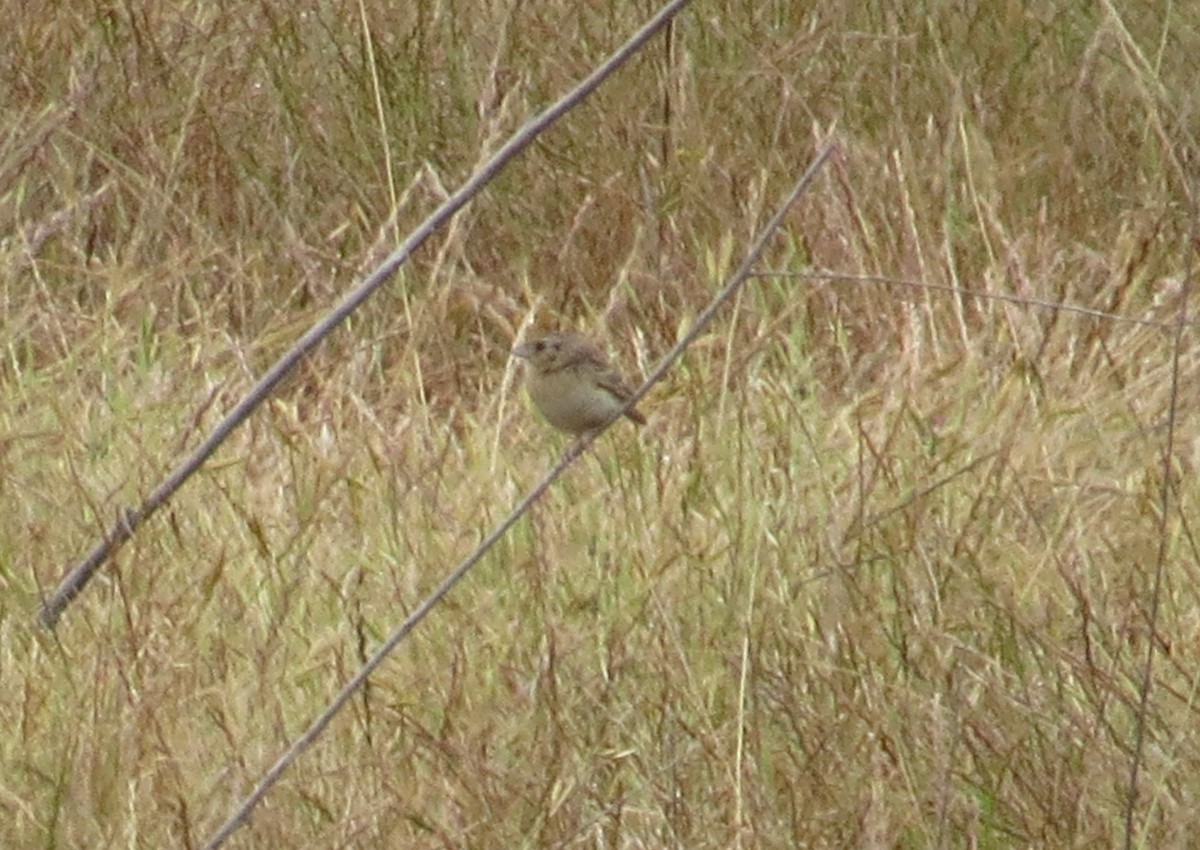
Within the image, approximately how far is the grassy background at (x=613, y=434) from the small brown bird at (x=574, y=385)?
74 millimetres

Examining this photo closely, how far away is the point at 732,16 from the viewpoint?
6.20 meters

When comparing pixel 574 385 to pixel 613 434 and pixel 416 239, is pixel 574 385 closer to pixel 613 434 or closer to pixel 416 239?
pixel 613 434

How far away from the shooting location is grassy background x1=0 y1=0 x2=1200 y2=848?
315 centimetres

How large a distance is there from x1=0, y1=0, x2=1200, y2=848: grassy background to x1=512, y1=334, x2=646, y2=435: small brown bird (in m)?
0.07

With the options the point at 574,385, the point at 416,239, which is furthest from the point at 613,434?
the point at 416,239

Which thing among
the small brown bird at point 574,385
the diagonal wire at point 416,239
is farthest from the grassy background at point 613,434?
the diagonal wire at point 416,239

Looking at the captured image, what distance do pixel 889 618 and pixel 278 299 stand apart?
87.6 inches

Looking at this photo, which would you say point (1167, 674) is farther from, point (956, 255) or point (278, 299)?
point (278, 299)

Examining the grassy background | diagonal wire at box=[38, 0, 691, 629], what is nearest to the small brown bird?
the grassy background

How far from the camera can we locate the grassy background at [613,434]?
315 centimetres

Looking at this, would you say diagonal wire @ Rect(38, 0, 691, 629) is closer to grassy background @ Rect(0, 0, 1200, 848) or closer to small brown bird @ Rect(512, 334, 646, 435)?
grassy background @ Rect(0, 0, 1200, 848)

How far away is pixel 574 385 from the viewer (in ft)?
14.2

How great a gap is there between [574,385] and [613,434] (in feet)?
0.40

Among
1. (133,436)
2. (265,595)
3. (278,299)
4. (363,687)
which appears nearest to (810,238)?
(278,299)
